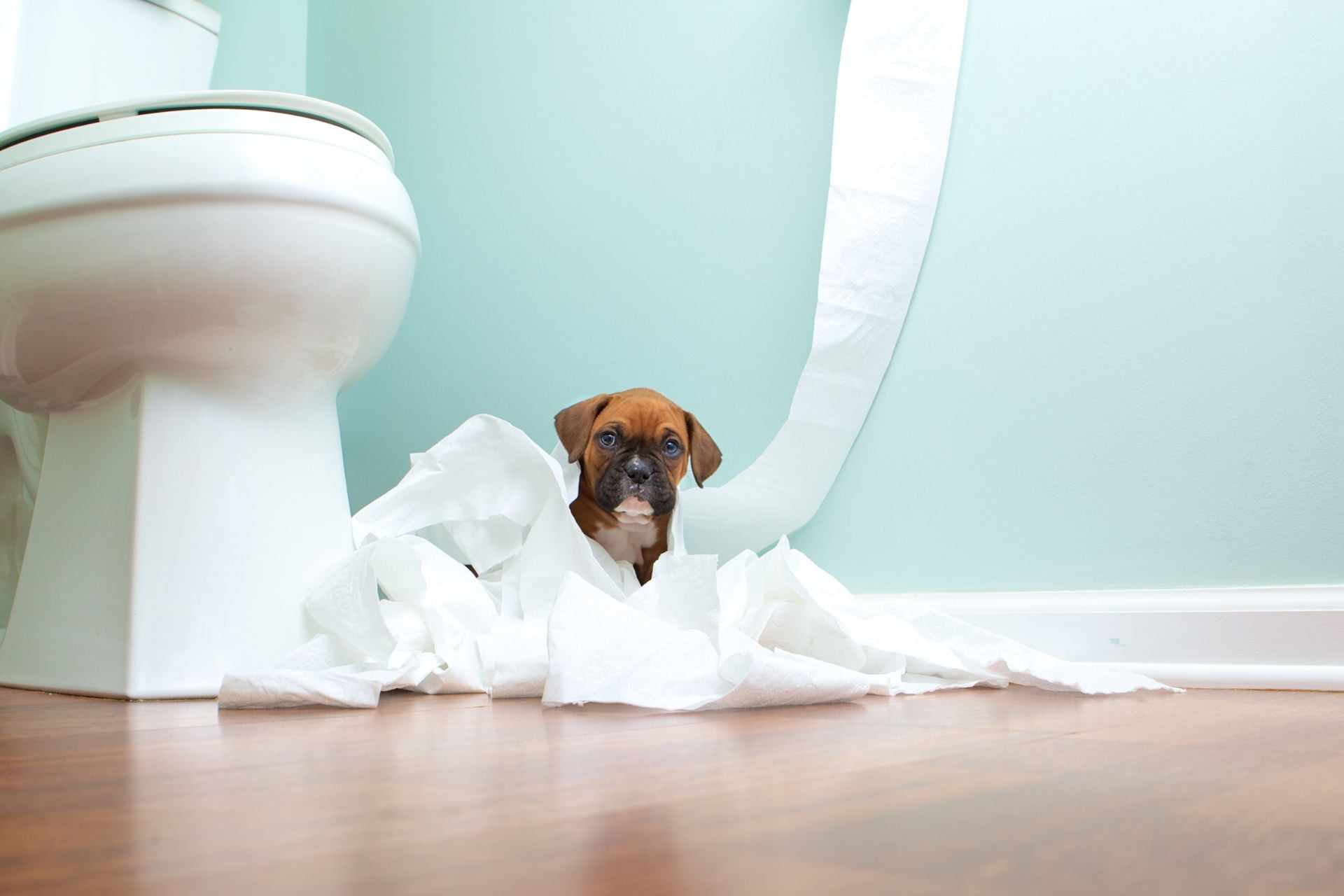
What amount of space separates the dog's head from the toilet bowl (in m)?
0.31

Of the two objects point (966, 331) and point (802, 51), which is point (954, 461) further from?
point (802, 51)

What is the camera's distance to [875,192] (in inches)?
50.8

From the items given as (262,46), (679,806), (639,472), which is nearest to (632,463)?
(639,472)

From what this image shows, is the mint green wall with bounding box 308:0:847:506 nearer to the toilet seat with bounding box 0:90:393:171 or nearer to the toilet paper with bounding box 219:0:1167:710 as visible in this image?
the toilet paper with bounding box 219:0:1167:710

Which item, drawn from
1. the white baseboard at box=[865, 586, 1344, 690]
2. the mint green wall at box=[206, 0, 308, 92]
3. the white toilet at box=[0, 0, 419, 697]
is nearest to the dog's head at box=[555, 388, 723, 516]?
the white toilet at box=[0, 0, 419, 697]

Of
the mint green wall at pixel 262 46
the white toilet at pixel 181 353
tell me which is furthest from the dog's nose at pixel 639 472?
the mint green wall at pixel 262 46

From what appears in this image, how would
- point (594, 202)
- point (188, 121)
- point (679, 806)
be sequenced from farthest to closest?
point (594, 202)
point (188, 121)
point (679, 806)

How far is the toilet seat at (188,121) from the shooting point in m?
1.02

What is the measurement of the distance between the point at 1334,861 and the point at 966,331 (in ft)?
3.24

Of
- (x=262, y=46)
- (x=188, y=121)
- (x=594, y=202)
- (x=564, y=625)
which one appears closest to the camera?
(x=564, y=625)

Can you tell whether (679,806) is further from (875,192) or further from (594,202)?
(594,202)

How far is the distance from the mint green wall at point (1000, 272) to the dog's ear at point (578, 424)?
225 mm

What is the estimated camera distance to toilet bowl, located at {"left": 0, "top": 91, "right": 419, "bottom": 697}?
101cm

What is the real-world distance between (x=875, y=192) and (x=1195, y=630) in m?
0.63
